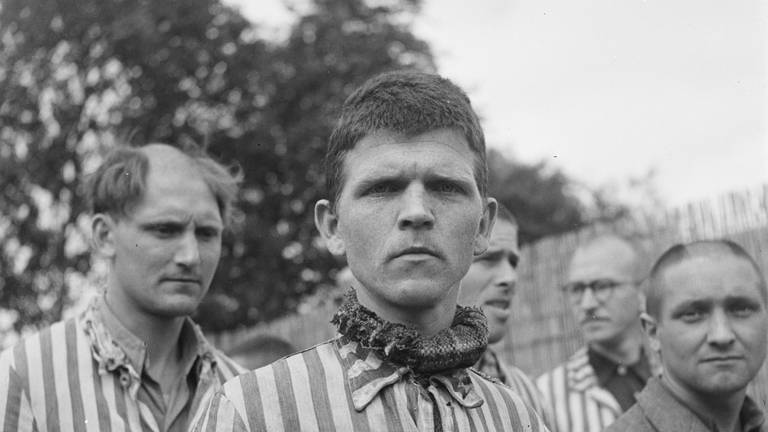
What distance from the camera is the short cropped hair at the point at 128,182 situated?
3.95 metres

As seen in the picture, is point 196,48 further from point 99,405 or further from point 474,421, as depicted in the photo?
point 474,421

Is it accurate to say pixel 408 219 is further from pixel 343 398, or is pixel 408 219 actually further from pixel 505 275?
pixel 505 275

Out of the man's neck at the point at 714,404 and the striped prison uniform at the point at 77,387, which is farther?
the man's neck at the point at 714,404

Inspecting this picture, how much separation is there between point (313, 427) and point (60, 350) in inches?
70.5

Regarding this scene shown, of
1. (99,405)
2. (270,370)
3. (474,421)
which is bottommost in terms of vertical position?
(474,421)

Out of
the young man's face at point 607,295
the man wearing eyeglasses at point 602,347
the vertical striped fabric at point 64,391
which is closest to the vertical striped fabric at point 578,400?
the man wearing eyeglasses at point 602,347

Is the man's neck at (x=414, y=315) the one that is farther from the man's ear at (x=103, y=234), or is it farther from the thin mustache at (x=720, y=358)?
the man's ear at (x=103, y=234)

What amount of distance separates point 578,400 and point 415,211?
2.99 m

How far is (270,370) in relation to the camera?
2195mm

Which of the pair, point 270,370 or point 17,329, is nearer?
point 270,370

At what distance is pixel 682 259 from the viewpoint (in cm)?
384

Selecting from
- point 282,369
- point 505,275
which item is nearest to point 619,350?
point 505,275

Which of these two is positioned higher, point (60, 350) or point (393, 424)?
point (60, 350)

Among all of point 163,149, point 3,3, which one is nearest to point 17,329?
point 3,3
